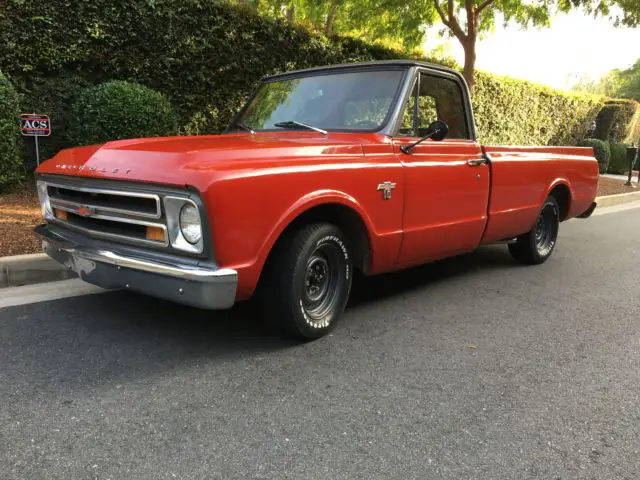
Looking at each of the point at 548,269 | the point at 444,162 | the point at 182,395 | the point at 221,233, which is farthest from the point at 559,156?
the point at 182,395

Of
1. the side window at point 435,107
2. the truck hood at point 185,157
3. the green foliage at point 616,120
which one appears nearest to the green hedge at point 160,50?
the truck hood at point 185,157

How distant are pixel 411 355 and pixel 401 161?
1.37 m

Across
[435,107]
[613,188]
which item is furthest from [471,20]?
[435,107]

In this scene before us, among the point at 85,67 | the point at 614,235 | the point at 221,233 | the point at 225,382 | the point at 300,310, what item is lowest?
the point at 614,235

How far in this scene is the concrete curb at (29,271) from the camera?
436cm

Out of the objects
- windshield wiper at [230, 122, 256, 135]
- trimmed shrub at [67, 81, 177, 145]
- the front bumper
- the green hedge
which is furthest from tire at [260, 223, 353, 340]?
the green hedge

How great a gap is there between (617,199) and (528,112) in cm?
586

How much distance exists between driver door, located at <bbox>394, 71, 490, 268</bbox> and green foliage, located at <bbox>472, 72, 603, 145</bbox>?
11.0 meters

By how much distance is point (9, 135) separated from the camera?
22.8 feet

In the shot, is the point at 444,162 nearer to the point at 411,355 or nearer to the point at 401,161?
the point at 401,161

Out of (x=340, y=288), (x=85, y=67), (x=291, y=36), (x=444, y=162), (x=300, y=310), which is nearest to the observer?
(x=300, y=310)

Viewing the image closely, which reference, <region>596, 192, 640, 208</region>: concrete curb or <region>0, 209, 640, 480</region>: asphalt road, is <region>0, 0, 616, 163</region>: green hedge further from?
<region>596, 192, 640, 208</region>: concrete curb

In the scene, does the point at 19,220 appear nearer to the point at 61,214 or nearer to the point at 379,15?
the point at 61,214

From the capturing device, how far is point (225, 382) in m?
2.89
